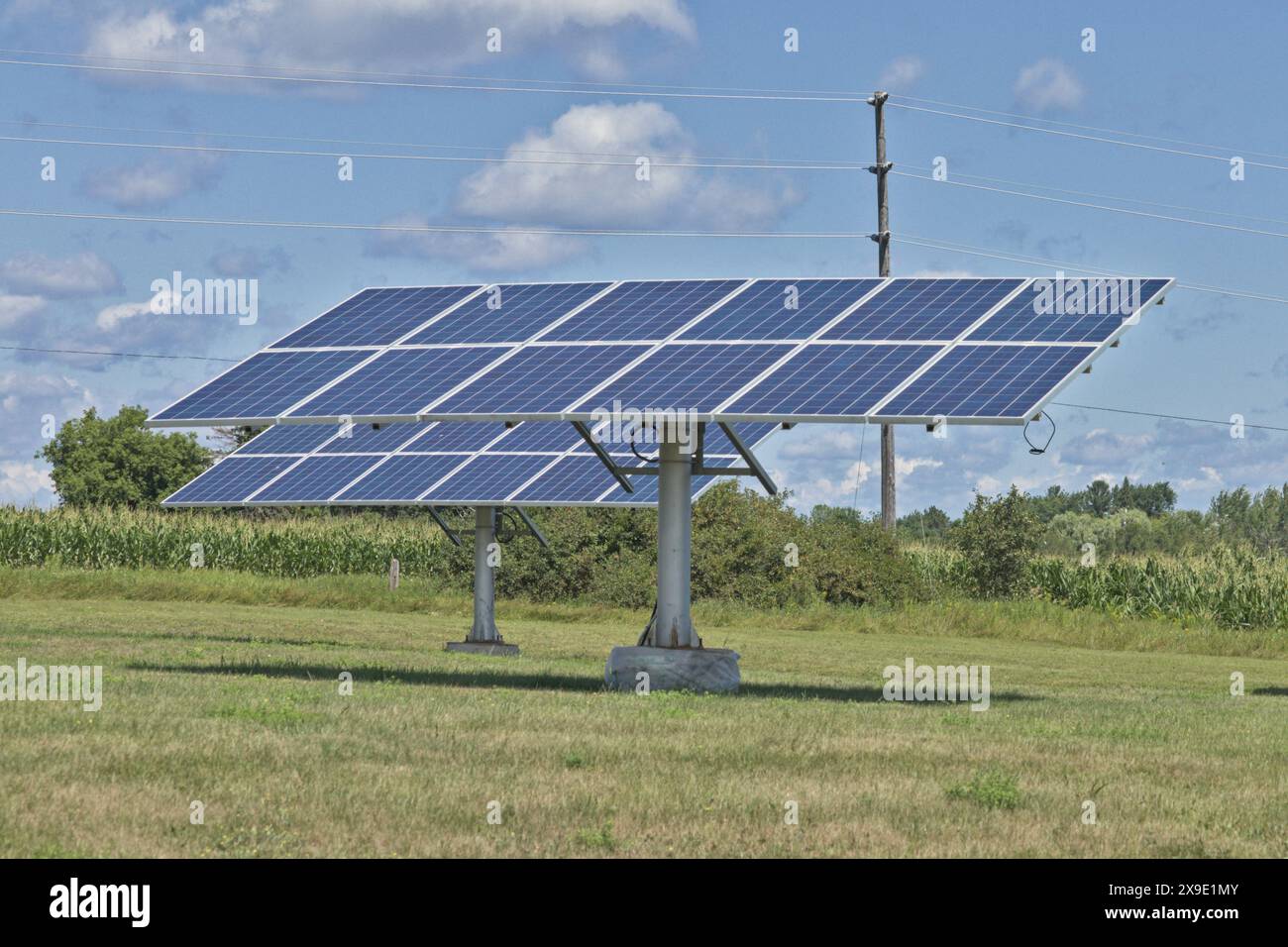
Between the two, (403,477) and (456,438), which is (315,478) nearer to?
(403,477)

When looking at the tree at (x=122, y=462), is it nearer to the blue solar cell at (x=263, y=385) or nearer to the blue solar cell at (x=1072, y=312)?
the blue solar cell at (x=263, y=385)

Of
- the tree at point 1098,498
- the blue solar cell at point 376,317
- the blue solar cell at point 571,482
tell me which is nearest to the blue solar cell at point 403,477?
the blue solar cell at point 571,482

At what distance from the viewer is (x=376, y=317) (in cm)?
2533

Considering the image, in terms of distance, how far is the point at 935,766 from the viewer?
14.0m

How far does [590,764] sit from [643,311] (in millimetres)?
10769

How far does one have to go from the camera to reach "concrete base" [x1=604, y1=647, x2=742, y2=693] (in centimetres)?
2073

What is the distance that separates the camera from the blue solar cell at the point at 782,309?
2169 centimetres

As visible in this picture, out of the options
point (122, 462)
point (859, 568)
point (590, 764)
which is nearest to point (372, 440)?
point (859, 568)

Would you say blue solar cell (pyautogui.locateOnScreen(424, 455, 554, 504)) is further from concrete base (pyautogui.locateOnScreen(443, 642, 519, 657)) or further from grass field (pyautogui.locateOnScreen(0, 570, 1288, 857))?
grass field (pyautogui.locateOnScreen(0, 570, 1288, 857))
